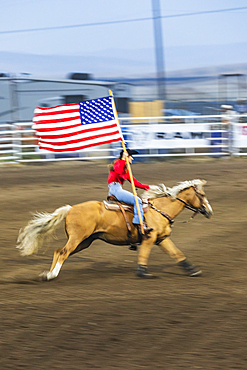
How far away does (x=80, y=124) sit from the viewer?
19.3 ft

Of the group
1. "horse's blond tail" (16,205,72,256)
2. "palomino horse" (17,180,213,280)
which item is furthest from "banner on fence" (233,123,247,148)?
"horse's blond tail" (16,205,72,256)

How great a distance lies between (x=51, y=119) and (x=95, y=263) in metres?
2.10

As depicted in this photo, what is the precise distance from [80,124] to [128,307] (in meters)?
2.60

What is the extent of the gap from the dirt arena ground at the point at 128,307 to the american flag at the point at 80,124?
5.66 feet

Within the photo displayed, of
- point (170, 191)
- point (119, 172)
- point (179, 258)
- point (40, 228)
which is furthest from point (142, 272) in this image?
point (40, 228)

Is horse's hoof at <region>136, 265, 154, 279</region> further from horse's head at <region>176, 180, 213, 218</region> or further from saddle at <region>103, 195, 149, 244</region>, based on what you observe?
horse's head at <region>176, 180, 213, 218</region>

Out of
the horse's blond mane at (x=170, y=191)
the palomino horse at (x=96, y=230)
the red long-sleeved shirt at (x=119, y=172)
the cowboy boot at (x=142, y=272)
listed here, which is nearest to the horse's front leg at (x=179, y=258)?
the palomino horse at (x=96, y=230)

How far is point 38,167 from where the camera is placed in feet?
51.5

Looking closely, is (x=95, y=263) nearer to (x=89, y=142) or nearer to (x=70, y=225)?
(x=70, y=225)

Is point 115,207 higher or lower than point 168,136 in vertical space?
lower

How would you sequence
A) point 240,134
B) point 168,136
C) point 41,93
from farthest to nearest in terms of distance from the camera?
point 41,93, point 168,136, point 240,134

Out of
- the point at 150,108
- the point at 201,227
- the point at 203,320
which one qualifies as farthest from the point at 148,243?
the point at 150,108

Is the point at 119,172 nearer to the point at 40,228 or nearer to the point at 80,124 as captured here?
the point at 80,124

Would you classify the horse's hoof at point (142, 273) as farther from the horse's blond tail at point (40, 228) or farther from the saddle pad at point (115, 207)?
the horse's blond tail at point (40, 228)
